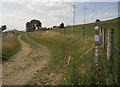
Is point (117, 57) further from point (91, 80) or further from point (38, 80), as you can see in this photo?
point (38, 80)

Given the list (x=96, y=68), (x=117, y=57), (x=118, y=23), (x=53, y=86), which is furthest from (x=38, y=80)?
(x=118, y=23)

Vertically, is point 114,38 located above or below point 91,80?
above

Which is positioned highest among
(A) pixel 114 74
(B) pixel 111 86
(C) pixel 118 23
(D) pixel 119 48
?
(C) pixel 118 23

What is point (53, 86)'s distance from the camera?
412cm

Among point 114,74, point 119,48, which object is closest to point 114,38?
point 119,48

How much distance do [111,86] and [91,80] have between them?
0.65 metres

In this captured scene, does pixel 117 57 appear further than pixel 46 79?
No

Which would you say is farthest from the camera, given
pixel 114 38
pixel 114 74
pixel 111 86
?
pixel 114 38

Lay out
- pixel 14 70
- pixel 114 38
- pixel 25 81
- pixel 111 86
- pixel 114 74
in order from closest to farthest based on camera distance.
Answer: pixel 111 86, pixel 114 74, pixel 114 38, pixel 25 81, pixel 14 70

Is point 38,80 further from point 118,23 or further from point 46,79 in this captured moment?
point 118,23

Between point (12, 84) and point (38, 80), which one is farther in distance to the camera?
point (38, 80)

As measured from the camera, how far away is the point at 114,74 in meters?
3.55

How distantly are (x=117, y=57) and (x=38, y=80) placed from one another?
347cm

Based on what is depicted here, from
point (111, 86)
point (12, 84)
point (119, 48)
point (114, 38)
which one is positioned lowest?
point (12, 84)
